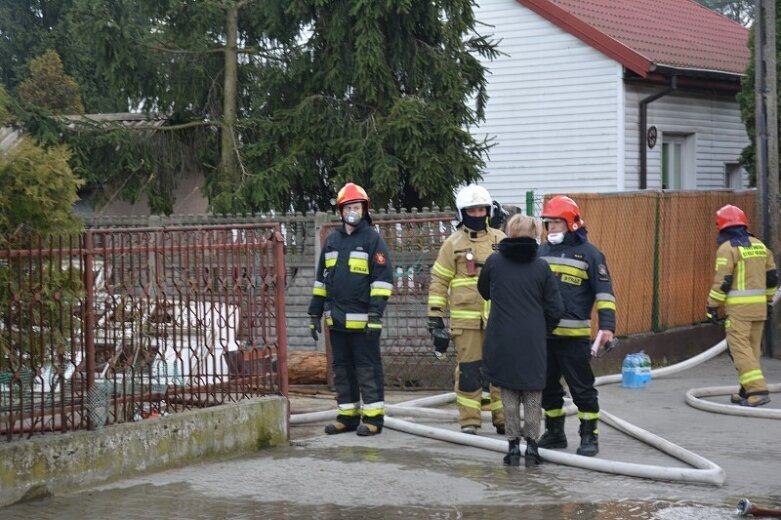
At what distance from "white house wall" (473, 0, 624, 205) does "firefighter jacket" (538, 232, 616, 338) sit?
12.2 meters

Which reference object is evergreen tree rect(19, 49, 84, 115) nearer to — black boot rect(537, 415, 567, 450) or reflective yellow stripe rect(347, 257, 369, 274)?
reflective yellow stripe rect(347, 257, 369, 274)

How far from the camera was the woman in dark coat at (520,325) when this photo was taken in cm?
802

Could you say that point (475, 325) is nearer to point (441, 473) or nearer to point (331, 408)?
point (441, 473)

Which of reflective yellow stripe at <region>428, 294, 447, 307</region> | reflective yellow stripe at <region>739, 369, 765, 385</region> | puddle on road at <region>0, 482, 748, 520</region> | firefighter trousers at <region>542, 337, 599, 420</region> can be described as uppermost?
reflective yellow stripe at <region>428, 294, 447, 307</region>

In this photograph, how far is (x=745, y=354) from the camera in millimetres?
10953

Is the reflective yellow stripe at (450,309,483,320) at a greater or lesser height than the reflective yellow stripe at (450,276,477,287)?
lesser

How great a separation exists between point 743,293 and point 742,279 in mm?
130

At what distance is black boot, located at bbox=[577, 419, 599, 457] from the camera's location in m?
8.31

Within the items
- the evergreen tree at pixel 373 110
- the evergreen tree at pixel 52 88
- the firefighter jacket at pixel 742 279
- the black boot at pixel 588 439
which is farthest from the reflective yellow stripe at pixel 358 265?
the evergreen tree at pixel 52 88

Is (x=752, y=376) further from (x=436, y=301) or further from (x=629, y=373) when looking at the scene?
(x=436, y=301)

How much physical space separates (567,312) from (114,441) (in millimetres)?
3203

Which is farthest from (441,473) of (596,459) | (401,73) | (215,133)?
(215,133)

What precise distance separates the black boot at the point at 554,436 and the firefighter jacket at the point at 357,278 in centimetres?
153

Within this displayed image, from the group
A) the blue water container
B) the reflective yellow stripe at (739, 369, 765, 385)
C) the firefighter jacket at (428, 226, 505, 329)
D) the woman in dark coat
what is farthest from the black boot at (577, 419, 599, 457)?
the blue water container
